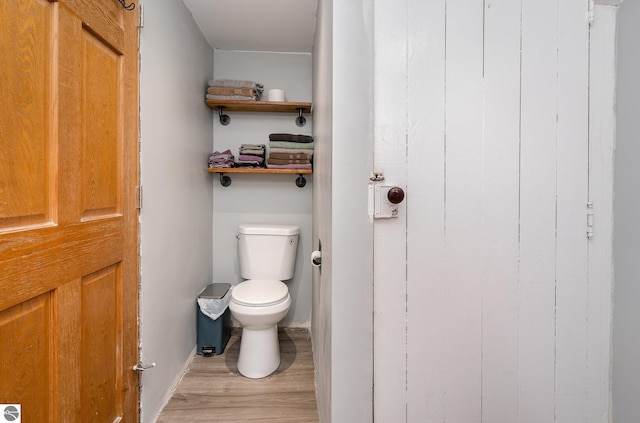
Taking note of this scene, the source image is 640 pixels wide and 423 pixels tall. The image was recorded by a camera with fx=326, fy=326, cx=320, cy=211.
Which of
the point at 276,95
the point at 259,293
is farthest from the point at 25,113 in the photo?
the point at 276,95

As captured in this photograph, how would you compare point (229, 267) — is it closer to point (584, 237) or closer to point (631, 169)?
point (584, 237)

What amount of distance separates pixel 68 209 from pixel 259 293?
3.81 feet

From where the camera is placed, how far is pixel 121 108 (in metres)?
1.33

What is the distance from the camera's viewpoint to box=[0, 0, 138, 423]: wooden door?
85 centimetres

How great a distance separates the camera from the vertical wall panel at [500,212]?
107 centimetres

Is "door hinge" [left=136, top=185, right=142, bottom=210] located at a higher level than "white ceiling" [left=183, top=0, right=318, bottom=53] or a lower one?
lower

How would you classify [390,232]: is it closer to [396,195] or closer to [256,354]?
[396,195]

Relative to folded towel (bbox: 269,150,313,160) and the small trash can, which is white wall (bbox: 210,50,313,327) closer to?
folded towel (bbox: 269,150,313,160)

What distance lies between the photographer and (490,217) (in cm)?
108

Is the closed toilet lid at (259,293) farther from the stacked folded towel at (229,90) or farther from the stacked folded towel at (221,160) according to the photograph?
the stacked folded towel at (229,90)

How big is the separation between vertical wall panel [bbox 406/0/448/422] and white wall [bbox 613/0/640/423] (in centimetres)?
62

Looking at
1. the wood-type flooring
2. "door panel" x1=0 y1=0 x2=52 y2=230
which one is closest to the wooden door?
"door panel" x1=0 y1=0 x2=52 y2=230

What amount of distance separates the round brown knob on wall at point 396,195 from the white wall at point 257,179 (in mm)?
1676

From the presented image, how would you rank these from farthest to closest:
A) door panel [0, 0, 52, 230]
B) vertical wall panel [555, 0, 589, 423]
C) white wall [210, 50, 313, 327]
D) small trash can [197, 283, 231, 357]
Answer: white wall [210, 50, 313, 327], small trash can [197, 283, 231, 357], vertical wall panel [555, 0, 589, 423], door panel [0, 0, 52, 230]
